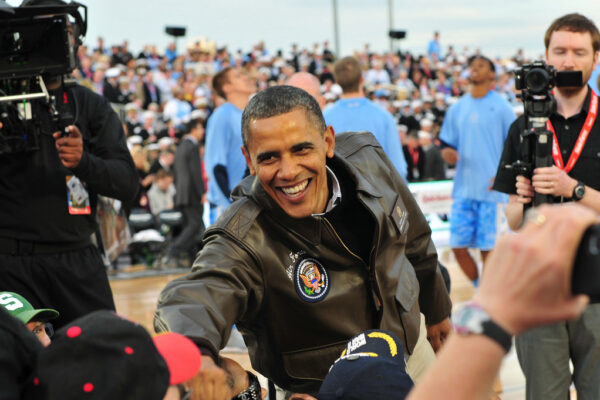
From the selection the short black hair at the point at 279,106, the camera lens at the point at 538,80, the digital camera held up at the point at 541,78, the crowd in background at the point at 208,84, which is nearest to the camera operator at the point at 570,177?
the digital camera held up at the point at 541,78

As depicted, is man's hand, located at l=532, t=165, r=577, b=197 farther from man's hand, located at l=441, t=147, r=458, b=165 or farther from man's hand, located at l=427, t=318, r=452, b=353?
man's hand, located at l=441, t=147, r=458, b=165

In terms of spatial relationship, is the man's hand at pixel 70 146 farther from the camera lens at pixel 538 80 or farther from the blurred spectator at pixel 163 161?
the blurred spectator at pixel 163 161

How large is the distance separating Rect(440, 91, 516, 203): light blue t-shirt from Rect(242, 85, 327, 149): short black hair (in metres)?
4.63

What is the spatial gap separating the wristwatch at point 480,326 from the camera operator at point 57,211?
2718 millimetres

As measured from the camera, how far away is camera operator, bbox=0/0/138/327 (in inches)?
135

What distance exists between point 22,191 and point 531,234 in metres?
2.92

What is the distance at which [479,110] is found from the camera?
7023mm

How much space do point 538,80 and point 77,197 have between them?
214 centimetres

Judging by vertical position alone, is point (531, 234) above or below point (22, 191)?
above

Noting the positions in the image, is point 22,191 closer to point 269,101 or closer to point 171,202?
point 269,101

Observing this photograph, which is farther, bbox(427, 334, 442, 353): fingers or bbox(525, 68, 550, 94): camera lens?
bbox(525, 68, 550, 94): camera lens

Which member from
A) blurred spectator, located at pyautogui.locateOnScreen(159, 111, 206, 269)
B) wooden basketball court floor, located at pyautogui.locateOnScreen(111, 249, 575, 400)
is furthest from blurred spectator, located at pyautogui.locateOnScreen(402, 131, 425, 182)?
blurred spectator, located at pyautogui.locateOnScreen(159, 111, 206, 269)

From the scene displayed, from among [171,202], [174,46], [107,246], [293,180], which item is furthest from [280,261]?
[174,46]

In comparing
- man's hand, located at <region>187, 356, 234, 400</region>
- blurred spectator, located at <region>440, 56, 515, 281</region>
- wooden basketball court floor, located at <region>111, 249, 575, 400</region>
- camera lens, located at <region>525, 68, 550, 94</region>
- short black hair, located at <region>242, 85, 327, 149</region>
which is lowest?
wooden basketball court floor, located at <region>111, 249, 575, 400</region>
